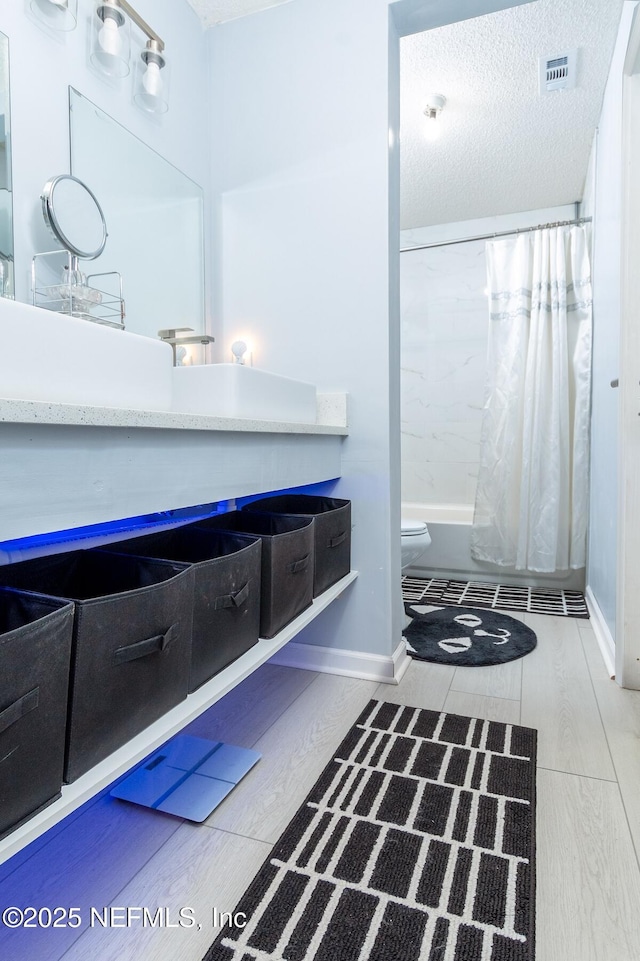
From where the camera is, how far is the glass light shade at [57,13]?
1336mm

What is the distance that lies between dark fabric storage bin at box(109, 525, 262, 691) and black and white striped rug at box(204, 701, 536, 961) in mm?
387

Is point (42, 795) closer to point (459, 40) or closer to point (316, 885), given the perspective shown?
point (316, 885)

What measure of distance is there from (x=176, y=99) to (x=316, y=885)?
2214 mm

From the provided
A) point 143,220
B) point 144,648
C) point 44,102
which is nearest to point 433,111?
point 143,220

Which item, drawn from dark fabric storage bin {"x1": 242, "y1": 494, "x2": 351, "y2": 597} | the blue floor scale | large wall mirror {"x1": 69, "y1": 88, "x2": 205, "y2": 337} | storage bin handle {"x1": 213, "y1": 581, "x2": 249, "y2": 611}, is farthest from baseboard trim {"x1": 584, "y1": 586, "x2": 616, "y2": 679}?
large wall mirror {"x1": 69, "y1": 88, "x2": 205, "y2": 337}

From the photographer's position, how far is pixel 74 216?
4.59 feet

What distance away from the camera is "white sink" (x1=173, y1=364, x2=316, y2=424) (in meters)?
1.34

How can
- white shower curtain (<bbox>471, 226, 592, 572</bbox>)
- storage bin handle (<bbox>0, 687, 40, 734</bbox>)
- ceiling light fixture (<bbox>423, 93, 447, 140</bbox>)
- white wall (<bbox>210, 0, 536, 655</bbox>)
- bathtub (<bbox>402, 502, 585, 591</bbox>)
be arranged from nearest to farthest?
storage bin handle (<bbox>0, 687, 40, 734</bbox>) → white wall (<bbox>210, 0, 536, 655</bbox>) → ceiling light fixture (<bbox>423, 93, 447, 140</bbox>) → white shower curtain (<bbox>471, 226, 592, 572</bbox>) → bathtub (<bbox>402, 502, 585, 591</bbox>)

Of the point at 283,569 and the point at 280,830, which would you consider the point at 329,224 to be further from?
the point at 280,830

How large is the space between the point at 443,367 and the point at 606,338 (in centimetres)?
150

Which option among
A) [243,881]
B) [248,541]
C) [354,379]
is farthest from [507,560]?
[243,881]

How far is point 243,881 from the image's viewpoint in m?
1.01

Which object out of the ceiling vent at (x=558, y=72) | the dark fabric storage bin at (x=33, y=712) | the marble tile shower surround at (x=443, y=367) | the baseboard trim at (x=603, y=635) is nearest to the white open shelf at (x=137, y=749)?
the dark fabric storage bin at (x=33, y=712)

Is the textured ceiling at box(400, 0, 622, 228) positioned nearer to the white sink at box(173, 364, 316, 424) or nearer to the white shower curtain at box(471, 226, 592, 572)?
the white shower curtain at box(471, 226, 592, 572)
